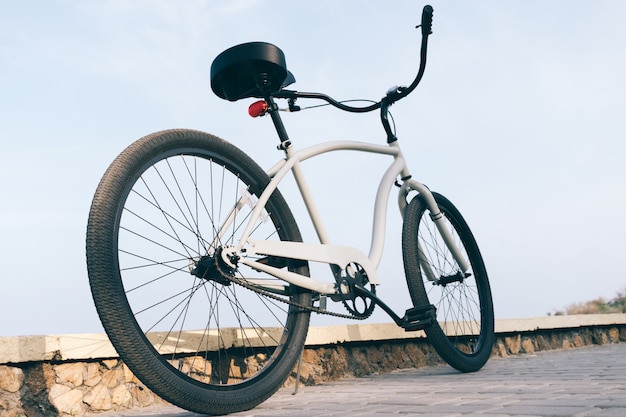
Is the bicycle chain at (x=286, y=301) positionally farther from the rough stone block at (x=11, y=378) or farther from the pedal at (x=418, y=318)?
the rough stone block at (x=11, y=378)

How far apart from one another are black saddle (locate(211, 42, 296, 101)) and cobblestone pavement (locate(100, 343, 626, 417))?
1.32 m

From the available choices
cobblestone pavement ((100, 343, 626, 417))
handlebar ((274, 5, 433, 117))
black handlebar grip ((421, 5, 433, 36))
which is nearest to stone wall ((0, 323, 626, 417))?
cobblestone pavement ((100, 343, 626, 417))

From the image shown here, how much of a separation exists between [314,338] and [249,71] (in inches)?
60.1

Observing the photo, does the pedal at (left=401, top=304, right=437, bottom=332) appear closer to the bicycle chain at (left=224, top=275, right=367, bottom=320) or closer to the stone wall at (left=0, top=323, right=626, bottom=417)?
the bicycle chain at (left=224, top=275, right=367, bottom=320)

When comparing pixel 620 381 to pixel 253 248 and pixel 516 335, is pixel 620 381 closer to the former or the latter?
pixel 253 248

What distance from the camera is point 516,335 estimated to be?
5.13 metres

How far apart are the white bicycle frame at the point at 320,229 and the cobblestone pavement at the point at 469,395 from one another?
1.64 ft

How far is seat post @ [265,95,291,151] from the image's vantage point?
2822mm

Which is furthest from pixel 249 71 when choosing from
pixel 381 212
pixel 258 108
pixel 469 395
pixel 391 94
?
pixel 469 395

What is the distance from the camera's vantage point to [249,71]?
2654 millimetres

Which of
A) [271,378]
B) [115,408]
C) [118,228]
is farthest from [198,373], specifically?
[118,228]

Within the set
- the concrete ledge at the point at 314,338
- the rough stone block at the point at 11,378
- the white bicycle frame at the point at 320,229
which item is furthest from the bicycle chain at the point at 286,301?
the rough stone block at the point at 11,378

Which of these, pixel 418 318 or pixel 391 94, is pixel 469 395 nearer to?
pixel 418 318

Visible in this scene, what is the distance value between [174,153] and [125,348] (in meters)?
0.75
